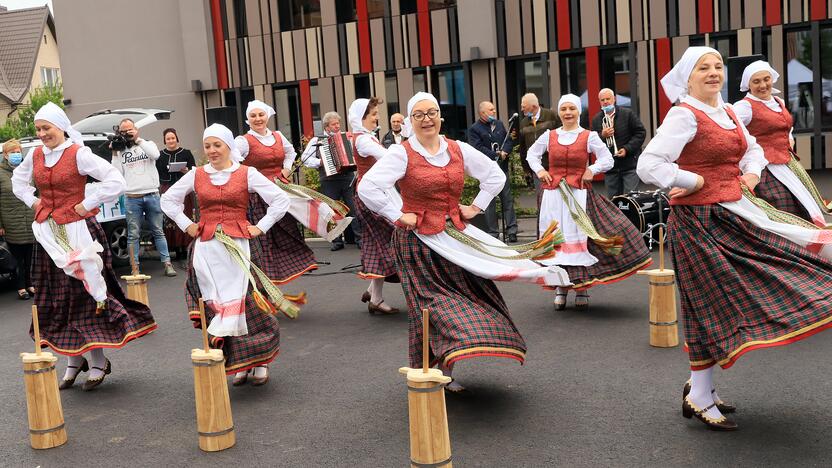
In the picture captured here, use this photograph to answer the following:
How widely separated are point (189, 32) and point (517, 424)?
19.2 meters

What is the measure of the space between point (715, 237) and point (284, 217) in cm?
492

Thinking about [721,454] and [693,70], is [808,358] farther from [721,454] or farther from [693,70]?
[693,70]

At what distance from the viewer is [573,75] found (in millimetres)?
18094

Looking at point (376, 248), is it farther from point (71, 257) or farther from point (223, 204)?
point (71, 257)

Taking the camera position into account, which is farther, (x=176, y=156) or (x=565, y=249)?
(x=176, y=156)

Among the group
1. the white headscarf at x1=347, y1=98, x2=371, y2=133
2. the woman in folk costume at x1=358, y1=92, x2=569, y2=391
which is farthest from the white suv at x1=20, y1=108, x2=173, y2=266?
the woman in folk costume at x1=358, y1=92, x2=569, y2=391

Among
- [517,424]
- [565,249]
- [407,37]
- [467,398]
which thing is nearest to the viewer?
[517,424]

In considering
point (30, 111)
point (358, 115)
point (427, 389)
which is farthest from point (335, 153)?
point (30, 111)

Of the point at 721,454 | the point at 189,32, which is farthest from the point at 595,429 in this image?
the point at 189,32

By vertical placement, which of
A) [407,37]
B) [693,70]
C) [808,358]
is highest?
[407,37]

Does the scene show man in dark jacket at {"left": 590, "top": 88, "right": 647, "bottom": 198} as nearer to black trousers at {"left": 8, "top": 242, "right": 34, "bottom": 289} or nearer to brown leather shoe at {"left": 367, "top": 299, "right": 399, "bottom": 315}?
brown leather shoe at {"left": 367, "top": 299, "right": 399, "bottom": 315}

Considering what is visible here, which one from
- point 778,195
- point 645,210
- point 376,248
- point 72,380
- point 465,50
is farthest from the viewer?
point 465,50

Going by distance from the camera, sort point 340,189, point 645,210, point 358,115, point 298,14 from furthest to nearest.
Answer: point 298,14 → point 340,189 → point 645,210 → point 358,115

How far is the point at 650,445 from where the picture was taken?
4660 millimetres
